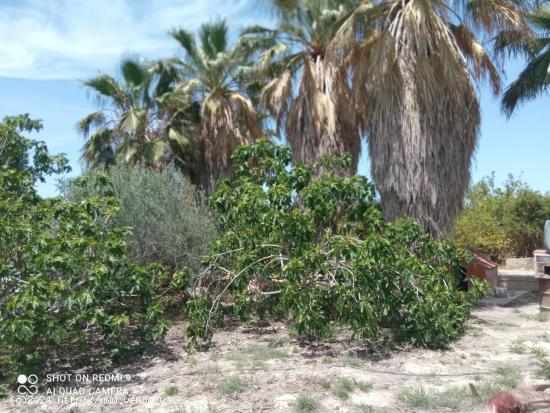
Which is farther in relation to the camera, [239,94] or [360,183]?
[239,94]

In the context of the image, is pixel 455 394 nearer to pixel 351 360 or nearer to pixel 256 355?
pixel 351 360

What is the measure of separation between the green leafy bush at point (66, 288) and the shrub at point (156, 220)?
182 cm

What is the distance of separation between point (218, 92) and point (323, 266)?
398 inches

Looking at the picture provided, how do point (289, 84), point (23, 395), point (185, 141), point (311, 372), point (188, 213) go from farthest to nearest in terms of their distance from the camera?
point (185, 141), point (289, 84), point (188, 213), point (311, 372), point (23, 395)

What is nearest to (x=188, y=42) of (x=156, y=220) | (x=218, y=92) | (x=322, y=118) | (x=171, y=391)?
(x=218, y=92)

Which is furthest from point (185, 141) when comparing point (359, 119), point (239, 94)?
point (359, 119)

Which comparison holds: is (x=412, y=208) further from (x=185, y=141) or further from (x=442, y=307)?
(x=185, y=141)

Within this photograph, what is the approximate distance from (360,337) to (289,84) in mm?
8076

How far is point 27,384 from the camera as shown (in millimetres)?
6684

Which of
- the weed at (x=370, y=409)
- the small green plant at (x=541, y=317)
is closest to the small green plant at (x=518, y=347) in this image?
the small green plant at (x=541, y=317)

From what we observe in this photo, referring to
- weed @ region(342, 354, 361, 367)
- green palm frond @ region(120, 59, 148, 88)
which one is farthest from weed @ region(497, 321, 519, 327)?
green palm frond @ region(120, 59, 148, 88)

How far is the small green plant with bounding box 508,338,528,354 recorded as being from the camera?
25.7 ft

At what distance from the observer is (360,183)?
9289mm

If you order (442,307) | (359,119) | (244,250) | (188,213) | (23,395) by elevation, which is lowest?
(23,395)
